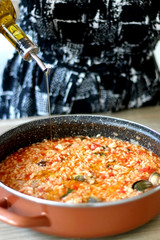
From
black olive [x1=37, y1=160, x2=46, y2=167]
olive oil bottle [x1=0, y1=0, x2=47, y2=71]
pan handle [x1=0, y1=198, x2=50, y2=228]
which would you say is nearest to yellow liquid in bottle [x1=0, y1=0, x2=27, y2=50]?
olive oil bottle [x1=0, y1=0, x2=47, y2=71]

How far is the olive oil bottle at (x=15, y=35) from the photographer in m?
1.07

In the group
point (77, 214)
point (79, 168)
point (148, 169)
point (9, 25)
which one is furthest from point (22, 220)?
point (9, 25)

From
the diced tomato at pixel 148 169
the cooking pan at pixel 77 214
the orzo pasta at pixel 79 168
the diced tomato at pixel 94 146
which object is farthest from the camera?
the diced tomato at pixel 94 146

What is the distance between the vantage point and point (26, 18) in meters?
1.74

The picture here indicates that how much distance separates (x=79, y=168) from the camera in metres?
1.20

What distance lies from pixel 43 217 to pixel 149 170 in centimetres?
50

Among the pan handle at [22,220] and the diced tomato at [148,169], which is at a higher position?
the pan handle at [22,220]

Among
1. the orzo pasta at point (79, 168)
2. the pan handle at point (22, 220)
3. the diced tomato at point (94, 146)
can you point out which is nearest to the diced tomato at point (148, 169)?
the orzo pasta at point (79, 168)

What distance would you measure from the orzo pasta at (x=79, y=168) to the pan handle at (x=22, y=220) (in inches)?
6.2

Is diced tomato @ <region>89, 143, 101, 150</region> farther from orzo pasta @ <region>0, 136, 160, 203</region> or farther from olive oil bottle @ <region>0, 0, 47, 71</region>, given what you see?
olive oil bottle @ <region>0, 0, 47, 71</region>

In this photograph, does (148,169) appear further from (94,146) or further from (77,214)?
(77,214)

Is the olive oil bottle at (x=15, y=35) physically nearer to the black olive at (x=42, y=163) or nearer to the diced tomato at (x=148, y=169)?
the black olive at (x=42, y=163)

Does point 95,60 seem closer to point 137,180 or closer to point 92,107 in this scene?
point 92,107

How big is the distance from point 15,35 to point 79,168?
0.53m
